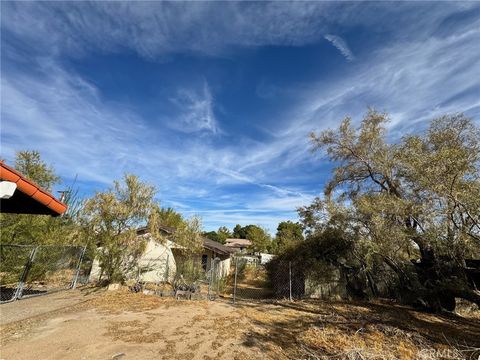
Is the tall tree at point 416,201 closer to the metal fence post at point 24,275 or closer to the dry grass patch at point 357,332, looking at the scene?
the dry grass patch at point 357,332

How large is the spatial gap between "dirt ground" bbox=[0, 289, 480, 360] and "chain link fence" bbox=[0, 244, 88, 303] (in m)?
1.37

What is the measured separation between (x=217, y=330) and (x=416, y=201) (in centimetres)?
768

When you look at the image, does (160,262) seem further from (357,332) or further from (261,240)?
(261,240)

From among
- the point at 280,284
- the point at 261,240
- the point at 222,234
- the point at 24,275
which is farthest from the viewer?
the point at 222,234

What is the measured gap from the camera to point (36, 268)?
11453 mm

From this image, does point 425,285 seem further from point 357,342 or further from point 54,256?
point 54,256

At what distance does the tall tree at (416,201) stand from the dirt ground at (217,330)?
80.5 inches

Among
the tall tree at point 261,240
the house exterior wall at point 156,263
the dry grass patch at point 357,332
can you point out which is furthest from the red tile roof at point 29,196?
the tall tree at point 261,240

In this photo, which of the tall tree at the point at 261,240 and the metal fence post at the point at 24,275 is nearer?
the metal fence post at the point at 24,275

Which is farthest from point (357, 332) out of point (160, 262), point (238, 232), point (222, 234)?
point (238, 232)

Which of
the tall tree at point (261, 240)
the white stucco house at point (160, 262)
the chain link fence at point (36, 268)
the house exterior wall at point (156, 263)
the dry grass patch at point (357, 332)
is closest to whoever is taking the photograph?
the dry grass patch at point (357, 332)

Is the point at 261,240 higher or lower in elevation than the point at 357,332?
higher

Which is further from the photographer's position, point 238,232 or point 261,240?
point 238,232

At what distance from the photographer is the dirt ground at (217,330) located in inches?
216
